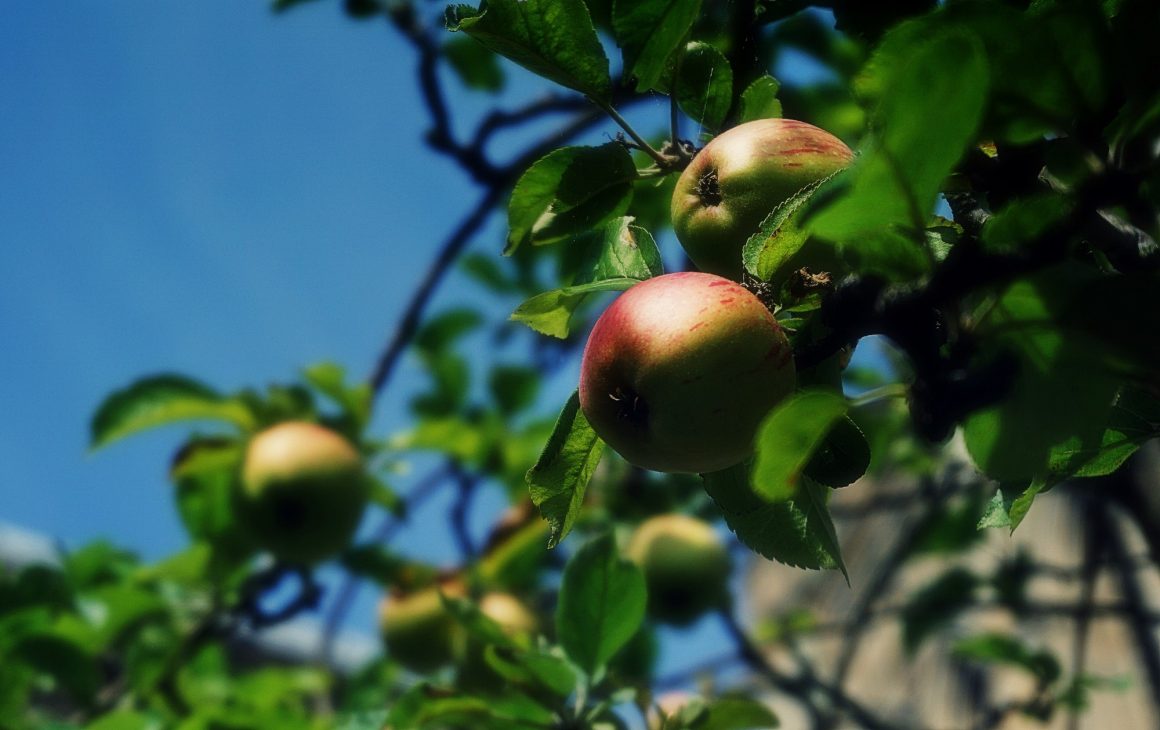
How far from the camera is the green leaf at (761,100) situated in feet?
2.88

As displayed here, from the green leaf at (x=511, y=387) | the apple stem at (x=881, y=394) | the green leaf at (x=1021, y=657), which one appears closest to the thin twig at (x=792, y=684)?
the green leaf at (x=1021, y=657)

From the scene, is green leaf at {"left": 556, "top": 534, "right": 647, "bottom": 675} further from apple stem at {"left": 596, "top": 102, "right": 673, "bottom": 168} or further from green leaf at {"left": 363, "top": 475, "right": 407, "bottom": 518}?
green leaf at {"left": 363, "top": 475, "right": 407, "bottom": 518}

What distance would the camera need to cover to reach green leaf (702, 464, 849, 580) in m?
0.80

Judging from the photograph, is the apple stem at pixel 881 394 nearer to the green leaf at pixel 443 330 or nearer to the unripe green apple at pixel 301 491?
the unripe green apple at pixel 301 491

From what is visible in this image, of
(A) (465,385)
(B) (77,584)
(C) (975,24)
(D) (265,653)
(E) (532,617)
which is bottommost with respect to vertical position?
(D) (265,653)

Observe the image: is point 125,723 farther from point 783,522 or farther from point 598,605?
point 783,522

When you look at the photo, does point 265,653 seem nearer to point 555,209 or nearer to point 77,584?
point 77,584

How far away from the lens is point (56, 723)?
64.7 inches

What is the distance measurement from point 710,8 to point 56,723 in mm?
1417

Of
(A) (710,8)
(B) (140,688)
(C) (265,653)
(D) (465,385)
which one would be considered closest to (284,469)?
(B) (140,688)

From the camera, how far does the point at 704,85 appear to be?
906mm

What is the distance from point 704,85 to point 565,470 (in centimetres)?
35

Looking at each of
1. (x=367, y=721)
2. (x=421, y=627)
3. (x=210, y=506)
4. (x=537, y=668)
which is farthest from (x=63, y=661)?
(x=537, y=668)

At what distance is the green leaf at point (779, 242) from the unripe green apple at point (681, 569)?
163cm
